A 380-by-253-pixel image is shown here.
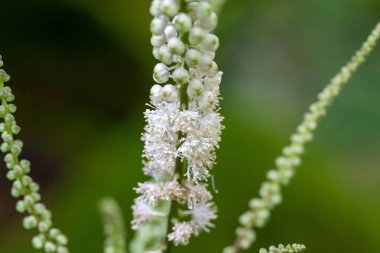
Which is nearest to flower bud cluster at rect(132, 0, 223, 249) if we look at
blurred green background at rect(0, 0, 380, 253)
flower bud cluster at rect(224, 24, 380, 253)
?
flower bud cluster at rect(224, 24, 380, 253)

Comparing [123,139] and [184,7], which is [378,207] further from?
[184,7]

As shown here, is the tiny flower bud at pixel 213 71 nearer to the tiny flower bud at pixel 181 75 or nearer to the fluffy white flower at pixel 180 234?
the tiny flower bud at pixel 181 75

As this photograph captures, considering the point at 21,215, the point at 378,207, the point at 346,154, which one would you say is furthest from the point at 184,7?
the point at 21,215

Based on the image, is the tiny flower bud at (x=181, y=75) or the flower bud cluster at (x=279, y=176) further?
the tiny flower bud at (x=181, y=75)

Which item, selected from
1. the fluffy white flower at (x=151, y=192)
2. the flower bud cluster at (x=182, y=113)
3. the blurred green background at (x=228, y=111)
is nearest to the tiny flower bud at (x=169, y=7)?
the flower bud cluster at (x=182, y=113)

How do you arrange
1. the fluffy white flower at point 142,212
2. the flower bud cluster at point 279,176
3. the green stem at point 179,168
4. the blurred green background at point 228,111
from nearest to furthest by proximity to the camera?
1. the flower bud cluster at point 279,176
2. the green stem at point 179,168
3. the fluffy white flower at point 142,212
4. the blurred green background at point 228,111

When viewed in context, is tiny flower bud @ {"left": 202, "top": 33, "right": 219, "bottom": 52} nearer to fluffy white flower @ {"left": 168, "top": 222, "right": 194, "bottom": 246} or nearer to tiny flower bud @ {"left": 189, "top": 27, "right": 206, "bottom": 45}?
tiny flower bud @ {"left": 189, "top": 27, "right": 206, "bottom": 45}
